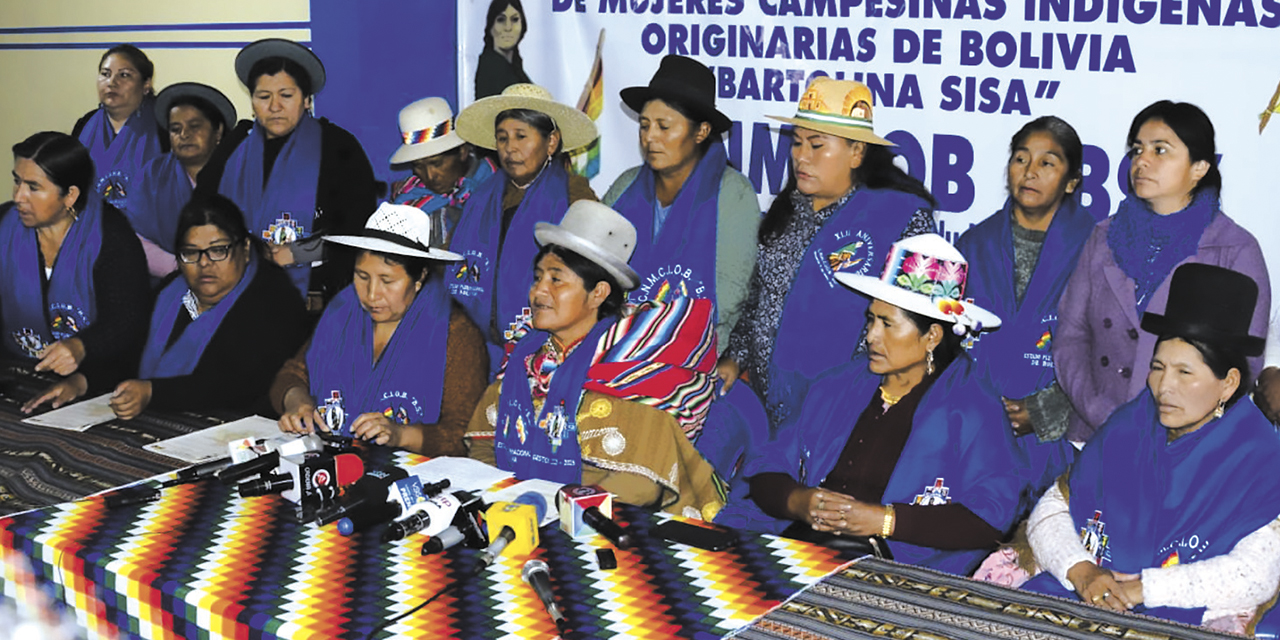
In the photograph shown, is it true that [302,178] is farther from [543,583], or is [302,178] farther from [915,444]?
[543,583]

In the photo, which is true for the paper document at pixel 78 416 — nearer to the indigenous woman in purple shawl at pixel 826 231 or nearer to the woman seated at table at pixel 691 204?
the woman seated at table at pixel 691 204

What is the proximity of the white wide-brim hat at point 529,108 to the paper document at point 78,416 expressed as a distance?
64.6 inches

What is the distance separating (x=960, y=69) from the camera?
406cm

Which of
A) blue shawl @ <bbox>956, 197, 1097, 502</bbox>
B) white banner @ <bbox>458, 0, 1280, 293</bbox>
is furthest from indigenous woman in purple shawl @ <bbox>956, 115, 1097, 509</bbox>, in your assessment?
white banner @ <bbox>458, 0, 1280, 293</bbox>

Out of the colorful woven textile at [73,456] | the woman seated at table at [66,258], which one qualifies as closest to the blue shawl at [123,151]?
the woman seated at table at [66,258]

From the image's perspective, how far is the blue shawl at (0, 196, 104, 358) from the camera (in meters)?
4.51

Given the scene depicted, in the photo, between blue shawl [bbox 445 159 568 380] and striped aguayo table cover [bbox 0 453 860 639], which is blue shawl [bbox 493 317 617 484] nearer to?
striped aguayo table cover [bbox 0 453 860 639]

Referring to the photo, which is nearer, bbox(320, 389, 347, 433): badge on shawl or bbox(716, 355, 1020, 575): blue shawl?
bbox(716, 355, 1020, 575): blue shawl

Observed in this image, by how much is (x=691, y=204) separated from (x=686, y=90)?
1.22ft

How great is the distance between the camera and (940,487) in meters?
2.97

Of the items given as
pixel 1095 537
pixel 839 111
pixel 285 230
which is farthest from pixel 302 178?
pixel 1095 537

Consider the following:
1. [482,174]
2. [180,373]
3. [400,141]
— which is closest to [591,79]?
[482,174]

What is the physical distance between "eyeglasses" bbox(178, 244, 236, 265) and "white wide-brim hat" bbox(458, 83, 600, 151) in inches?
39.1

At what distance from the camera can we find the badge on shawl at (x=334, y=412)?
3699mm
